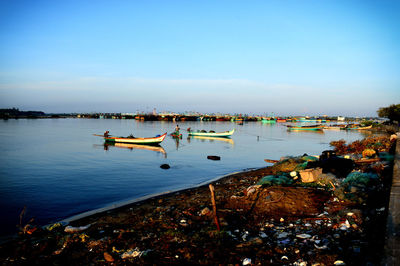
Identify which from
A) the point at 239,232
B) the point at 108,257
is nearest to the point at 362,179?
the point at 239,232

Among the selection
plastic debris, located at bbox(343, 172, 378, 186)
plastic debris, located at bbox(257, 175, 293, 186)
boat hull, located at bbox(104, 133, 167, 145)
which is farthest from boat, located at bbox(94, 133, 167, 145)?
plastic debris, located at bbox(343, 172, 378, 186)

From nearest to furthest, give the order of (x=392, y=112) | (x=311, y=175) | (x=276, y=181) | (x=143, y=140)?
(x=276, y=181)
(x=311, y=175)
(x=143, y=140)
(x=392, y=112)

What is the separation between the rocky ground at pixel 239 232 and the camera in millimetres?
5129

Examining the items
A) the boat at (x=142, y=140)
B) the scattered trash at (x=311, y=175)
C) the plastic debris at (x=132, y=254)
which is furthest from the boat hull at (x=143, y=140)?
the plastic debris at (x=132, y=254)

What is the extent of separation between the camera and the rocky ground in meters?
5.13

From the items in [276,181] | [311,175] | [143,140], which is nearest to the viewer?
[276,181]

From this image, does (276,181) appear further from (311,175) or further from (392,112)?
(392,112)

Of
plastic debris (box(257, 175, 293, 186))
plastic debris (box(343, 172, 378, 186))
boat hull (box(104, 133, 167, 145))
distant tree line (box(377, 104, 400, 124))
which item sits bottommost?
boat hull (box(104, 133, 167, 145))

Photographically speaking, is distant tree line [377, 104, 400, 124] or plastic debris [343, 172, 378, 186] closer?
plastic debris [343, 172, 378, 186]

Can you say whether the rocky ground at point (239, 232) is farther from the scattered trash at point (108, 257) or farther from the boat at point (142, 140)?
Answer: the boat at point (142, 140)

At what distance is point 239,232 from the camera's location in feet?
21.1

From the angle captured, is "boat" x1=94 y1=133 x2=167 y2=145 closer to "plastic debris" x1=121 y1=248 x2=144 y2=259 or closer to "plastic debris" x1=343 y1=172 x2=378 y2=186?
"plastic debris" x1=343 y1=172 x2=378 y2=186

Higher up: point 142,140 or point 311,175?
point 311,175

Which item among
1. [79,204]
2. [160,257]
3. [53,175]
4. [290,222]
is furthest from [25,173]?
[290,222]
